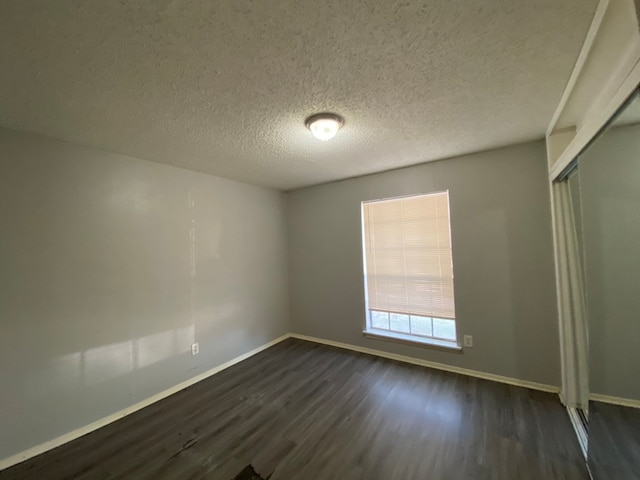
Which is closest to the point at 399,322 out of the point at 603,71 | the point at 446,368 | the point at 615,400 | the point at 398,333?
the point at 398,333

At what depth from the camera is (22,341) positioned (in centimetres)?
188

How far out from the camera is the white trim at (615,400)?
4.96 feet

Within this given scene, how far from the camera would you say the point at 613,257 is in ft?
5.62

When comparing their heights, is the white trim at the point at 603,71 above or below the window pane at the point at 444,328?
above

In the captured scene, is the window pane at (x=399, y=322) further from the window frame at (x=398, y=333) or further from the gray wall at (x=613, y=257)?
the gray wall at (x=613, y=257)

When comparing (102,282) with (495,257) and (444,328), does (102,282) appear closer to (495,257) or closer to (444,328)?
(444,328)

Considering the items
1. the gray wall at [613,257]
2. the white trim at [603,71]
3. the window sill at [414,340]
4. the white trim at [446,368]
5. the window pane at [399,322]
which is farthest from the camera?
the window pane at [399,322]

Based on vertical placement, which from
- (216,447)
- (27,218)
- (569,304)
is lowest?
(216,447)

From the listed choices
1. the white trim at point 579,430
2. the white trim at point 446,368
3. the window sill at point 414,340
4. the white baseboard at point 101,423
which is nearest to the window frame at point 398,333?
the window sill at point 414,340

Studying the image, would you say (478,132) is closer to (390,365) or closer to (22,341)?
(390,365)

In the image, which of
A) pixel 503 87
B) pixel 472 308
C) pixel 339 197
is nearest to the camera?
pixel 503 87

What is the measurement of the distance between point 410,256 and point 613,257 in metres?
1.73

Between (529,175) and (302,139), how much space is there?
89.3 inches

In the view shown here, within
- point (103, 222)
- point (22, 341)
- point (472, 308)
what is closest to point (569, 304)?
point (472, 308)
